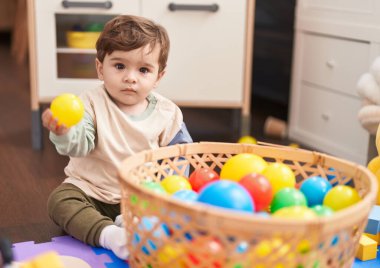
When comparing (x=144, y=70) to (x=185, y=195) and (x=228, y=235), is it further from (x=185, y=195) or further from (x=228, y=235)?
(x=228, y=235)

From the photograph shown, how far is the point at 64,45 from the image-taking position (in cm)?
194

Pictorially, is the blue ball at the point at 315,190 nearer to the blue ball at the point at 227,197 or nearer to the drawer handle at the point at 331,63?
the blue ball at the point at 227,197

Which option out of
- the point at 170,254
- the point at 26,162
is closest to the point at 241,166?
the point at 170,254

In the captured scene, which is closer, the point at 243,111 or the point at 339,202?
the point at 339,202

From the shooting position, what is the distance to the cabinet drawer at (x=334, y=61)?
1.83m

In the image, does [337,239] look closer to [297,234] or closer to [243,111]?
[297,234]

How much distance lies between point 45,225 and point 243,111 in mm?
914

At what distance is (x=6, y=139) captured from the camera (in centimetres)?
203

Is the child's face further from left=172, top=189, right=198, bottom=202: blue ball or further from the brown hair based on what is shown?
left=172, top=189, right=198, bottom=202: blue ball

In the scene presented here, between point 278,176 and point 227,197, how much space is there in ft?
0.75

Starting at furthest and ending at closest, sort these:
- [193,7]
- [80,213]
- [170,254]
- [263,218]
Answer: [193,7] → [80,213] → [170,254] → [263,218]

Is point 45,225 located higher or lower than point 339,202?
lower

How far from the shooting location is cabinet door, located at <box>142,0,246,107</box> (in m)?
1.92

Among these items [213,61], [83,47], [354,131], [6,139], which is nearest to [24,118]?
[6,139]
